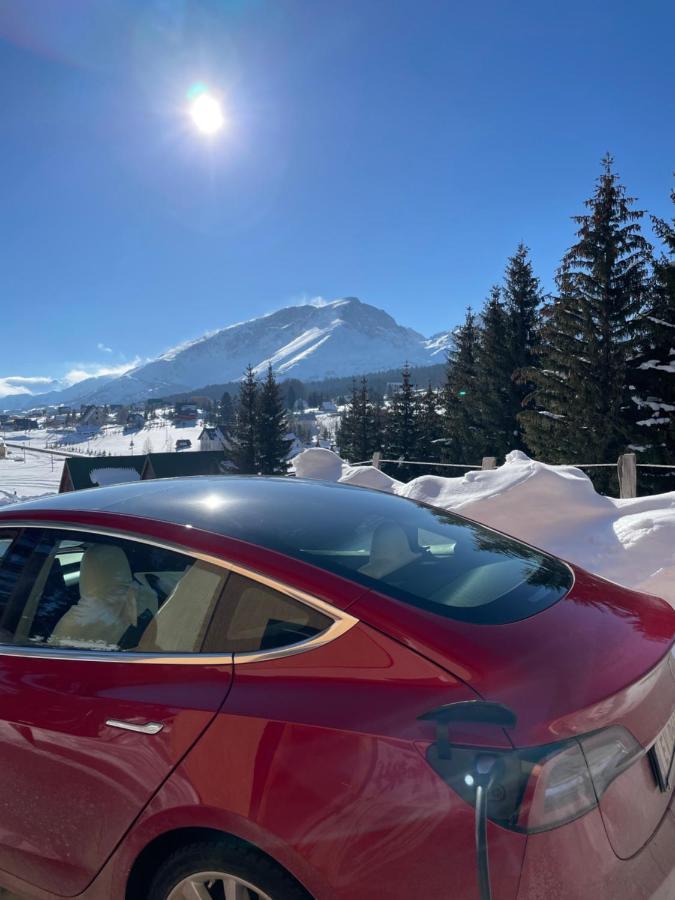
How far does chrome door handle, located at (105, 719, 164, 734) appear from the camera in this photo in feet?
5.16

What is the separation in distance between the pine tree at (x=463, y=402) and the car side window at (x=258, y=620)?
33756 mm

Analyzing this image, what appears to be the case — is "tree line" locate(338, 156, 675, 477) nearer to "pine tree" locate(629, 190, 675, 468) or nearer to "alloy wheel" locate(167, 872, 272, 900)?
"pine tree" locate(629, 190, 675, 468)

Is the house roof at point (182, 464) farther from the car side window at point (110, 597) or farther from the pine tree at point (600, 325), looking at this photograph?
the car side window at point (110, 597)

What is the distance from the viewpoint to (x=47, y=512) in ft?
7.48

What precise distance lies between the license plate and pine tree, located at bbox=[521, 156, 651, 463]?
2290 centimetres

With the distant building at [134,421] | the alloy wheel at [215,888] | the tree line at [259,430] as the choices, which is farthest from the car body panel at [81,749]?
the distant building at [134,421]

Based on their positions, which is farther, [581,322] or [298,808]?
[581,322]

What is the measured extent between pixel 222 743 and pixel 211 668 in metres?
0.20

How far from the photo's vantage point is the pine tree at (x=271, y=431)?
47312 millimetres

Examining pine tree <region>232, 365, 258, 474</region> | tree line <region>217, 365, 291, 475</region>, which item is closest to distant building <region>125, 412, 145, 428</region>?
pine tree <region>232, 365, 258, 474</region>

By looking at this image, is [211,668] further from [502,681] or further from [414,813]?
[502,681]

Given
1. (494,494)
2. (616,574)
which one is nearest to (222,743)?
(616,574)

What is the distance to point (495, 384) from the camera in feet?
110

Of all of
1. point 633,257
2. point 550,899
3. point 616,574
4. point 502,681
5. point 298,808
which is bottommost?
point 616,574
